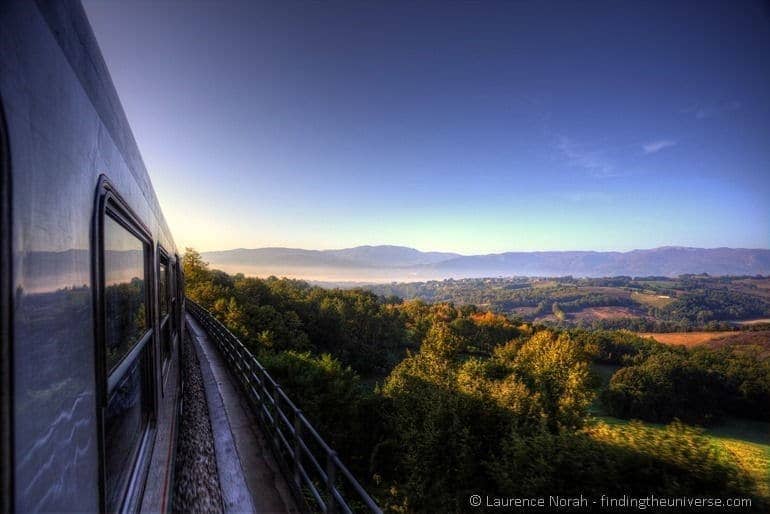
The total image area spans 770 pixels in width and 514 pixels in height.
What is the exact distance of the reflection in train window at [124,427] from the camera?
5.71 ft

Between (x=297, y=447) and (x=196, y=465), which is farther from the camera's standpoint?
(x=196, y=465)

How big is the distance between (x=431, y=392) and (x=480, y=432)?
3.16 metres

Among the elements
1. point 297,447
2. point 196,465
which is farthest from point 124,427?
point 196,465

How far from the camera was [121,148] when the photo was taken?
6.64ft

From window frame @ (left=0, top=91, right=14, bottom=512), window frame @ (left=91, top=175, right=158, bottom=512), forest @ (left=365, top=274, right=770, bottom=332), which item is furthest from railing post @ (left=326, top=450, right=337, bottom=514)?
forest @ (left=365, top=274, right=770, bottom=332)

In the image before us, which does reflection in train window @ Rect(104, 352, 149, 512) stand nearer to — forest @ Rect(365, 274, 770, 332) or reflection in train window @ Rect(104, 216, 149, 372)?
reflection in train window @ Rect(104, 216, 149, 372)

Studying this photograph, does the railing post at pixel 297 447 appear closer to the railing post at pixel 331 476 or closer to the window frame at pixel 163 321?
the railing post at pixel 331 476

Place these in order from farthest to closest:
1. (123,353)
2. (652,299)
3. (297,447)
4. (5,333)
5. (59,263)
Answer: (652,299) → (297,447) → (123,353) → (59,263) → (5,333)

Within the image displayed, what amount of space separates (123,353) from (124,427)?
50cm

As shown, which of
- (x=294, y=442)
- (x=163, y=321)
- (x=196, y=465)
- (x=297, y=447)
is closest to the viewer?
(x=297, y=447)

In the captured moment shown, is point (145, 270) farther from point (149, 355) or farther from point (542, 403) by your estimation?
point (542, 403)

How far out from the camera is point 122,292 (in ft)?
6.79

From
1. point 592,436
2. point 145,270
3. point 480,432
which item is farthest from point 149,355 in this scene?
point 480,432

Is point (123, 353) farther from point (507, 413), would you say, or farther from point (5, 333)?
point (507, 413)
